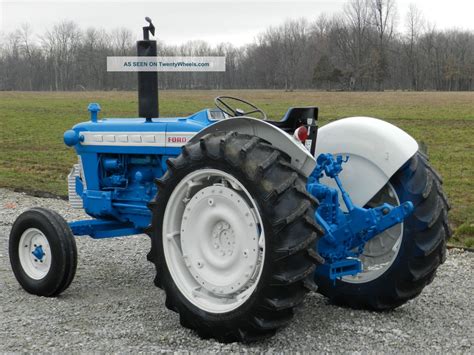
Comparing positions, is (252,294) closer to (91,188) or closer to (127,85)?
(91,188)

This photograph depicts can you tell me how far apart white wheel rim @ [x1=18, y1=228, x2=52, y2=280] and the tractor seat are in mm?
2263

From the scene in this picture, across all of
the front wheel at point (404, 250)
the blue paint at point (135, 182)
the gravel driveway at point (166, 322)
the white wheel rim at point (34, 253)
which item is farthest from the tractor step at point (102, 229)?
the front wheel at point (404, 250)

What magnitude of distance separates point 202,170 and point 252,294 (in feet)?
2.74

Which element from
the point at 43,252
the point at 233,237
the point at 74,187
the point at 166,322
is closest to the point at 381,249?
the point at 233,237

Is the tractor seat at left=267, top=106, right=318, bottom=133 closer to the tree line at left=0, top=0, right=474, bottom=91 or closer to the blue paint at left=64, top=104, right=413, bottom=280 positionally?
the blue paint at left=64, top=104, right=413, bottom=280

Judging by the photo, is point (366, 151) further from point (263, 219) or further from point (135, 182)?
point (135, 182)

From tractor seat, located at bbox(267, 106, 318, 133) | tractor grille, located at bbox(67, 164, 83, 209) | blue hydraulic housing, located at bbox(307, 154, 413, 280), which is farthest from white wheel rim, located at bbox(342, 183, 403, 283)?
tractor grille, located at bbox(67, 164, 83, 209)

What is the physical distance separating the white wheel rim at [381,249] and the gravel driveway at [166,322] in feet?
1.01

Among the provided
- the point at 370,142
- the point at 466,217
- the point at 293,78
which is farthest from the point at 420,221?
the point at 293,78

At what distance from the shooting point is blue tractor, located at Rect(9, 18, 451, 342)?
3.68 metres

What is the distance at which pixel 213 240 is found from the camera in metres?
4.12

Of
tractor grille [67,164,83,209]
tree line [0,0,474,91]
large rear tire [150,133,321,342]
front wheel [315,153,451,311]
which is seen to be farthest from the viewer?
tree line [0,0,474,91]

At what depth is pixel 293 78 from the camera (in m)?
71.4

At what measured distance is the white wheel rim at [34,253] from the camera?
208 inches
